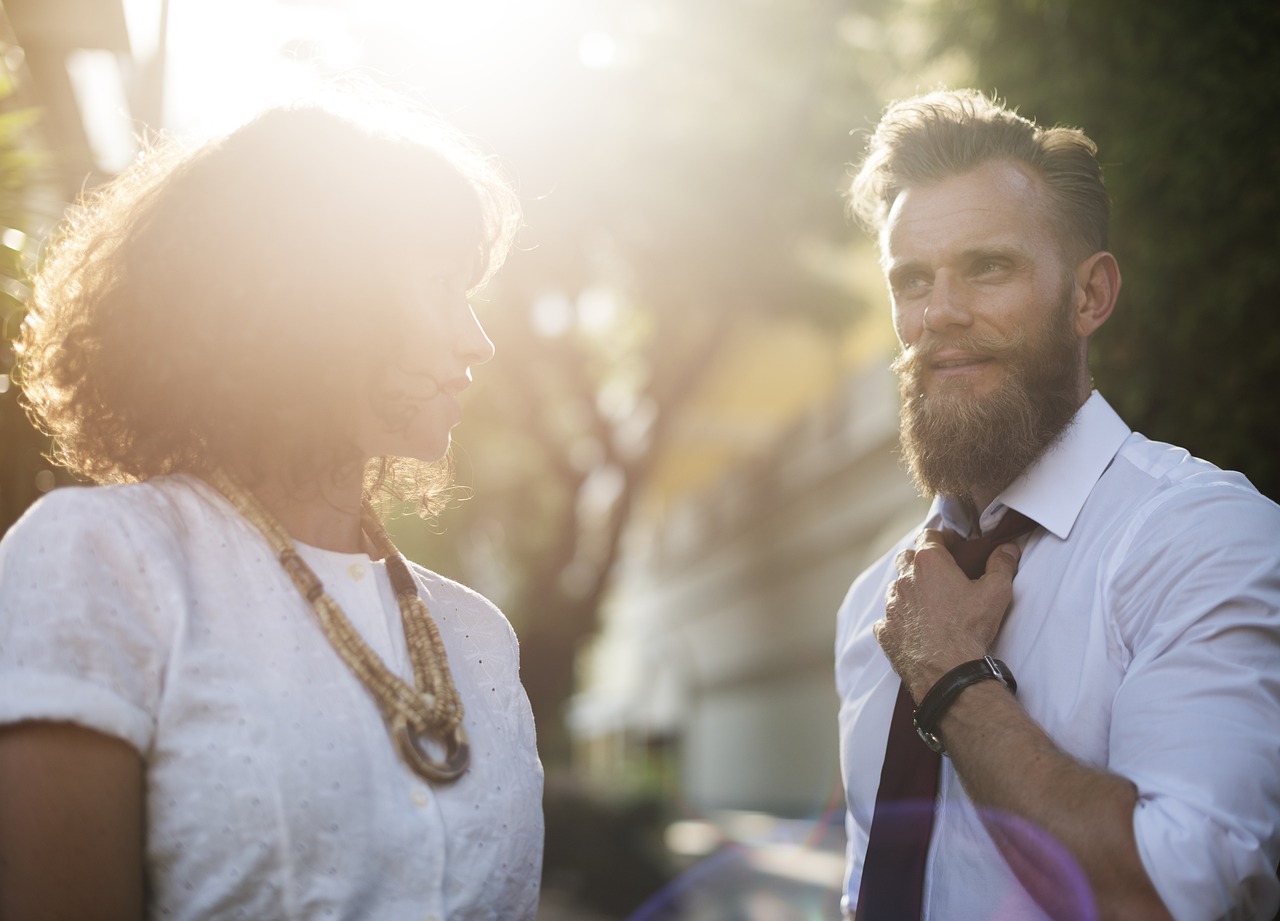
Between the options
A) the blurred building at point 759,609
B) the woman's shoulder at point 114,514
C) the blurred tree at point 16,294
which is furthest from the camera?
the blurred building at point 759,609

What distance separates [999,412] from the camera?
2398 millimetres

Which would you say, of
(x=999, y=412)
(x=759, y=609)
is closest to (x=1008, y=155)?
(x=999, y=412)

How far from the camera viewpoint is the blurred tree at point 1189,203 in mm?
5254

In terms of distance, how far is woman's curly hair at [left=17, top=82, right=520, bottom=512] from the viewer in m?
1.70

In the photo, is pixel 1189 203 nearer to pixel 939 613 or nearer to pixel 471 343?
pixel 939 613

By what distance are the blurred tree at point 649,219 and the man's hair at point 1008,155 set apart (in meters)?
8.46

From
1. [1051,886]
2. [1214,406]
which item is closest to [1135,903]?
[1051,886]

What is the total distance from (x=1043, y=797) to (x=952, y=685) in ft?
0.86

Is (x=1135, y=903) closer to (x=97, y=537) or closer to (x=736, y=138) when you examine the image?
(x=97, y=537)

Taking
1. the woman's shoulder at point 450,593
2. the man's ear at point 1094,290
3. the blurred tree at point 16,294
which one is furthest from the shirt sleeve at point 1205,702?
the blurred tree at point 16,294

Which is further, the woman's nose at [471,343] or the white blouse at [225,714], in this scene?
the woman's nose at [471,343]

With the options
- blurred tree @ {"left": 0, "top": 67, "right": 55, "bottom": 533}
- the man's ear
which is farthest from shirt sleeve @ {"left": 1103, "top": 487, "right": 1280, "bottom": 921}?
blurred tree @ {"left": 0, "top": 67, "right": 55, "bottom": 533}

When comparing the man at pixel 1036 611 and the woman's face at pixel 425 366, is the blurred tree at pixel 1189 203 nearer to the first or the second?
the man at pixel 1036 611

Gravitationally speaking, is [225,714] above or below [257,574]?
below
